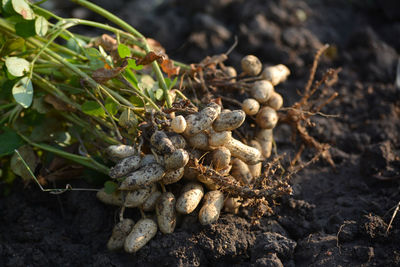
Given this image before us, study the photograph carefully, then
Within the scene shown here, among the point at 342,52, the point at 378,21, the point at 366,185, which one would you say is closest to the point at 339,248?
the point at 366,185

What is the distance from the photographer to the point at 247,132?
6.06ft

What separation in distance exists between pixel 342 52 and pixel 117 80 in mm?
1628

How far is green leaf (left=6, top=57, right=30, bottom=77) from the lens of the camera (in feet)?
5.14

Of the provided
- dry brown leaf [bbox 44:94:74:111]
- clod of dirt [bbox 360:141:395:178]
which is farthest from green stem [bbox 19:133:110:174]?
clod of dirt [bbox 360:141:395:178]

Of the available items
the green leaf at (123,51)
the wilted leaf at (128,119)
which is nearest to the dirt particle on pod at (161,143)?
the wilted leaf at (128,119)

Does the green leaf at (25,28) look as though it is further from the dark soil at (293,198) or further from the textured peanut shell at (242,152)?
the textured peanut shell at (242,152)

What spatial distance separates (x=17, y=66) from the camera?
1598mm

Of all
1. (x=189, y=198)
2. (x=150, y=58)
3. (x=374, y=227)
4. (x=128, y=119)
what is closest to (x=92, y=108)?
(x=128, y=119)

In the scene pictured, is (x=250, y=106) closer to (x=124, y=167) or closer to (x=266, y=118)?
(x=266, y=118)

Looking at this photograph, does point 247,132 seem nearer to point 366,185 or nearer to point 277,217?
point 277,217

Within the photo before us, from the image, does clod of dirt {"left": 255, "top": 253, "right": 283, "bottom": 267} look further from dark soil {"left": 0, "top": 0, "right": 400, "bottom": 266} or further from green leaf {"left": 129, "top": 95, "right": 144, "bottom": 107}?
green leaf {"left": 129, "top": 95, "right": 144, "bottom": 107}

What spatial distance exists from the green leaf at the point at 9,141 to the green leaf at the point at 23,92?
235 mm

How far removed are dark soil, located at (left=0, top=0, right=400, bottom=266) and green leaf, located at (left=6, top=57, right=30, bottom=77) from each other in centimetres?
54

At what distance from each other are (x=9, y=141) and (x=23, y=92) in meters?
0.26
